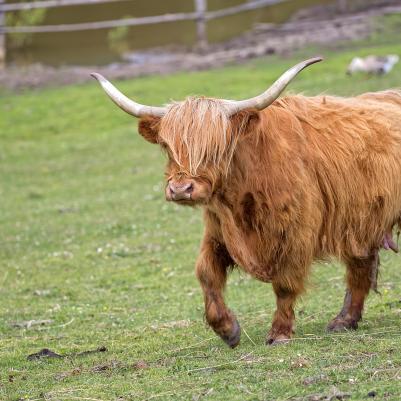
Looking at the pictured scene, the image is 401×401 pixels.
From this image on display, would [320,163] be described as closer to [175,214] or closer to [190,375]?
[190,375]

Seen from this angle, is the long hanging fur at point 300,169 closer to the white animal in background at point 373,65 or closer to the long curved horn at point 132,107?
the long curved horn at point 132,107

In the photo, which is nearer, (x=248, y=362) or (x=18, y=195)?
(x=248, y=362)

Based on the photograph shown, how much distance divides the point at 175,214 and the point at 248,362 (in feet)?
24.8

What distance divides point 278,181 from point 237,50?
18.2 meters

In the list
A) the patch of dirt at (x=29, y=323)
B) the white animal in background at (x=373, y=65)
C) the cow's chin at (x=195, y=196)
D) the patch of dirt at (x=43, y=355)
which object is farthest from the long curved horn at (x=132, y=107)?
the white animal in background at (x=373, y=65)

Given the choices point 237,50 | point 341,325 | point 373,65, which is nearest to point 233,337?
point 341,325

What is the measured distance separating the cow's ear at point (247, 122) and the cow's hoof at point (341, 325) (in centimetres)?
164

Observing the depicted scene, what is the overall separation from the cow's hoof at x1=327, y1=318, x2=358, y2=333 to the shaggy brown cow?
16 millimetres

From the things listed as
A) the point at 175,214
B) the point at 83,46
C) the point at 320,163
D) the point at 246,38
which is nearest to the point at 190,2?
the point at 83,46

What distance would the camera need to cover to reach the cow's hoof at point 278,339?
7.05 m

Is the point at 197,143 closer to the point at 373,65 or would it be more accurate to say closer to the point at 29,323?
the point at 29,323

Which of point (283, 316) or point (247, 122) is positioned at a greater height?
point (247, 122)

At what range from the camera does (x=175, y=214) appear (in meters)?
13.8

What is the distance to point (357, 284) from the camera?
7.98 metres
